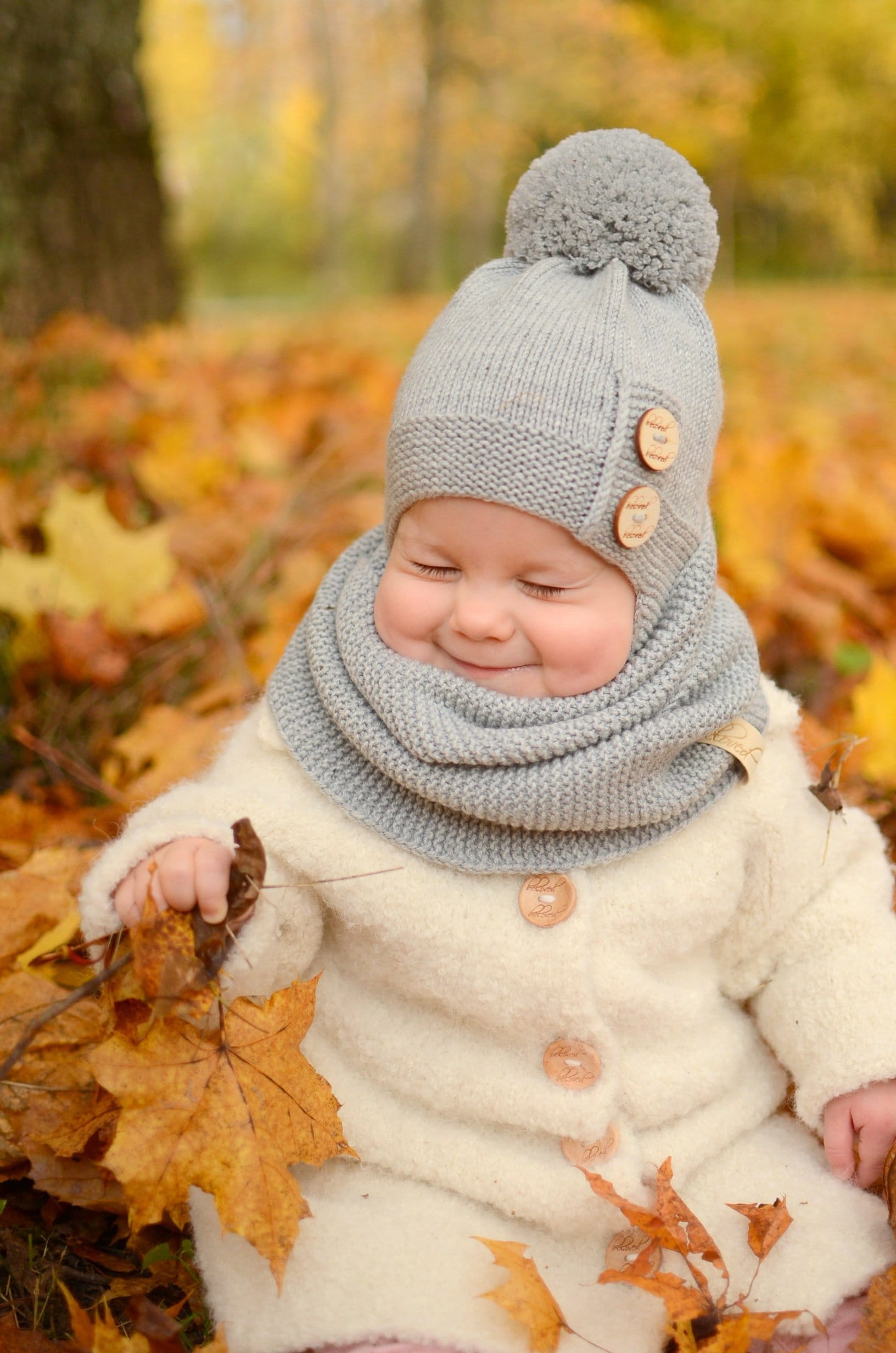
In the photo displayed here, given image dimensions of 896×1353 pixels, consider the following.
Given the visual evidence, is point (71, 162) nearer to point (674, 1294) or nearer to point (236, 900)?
point (236, 900)

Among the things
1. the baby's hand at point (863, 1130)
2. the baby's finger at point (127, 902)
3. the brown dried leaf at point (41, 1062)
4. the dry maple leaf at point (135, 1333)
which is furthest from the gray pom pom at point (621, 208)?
the dry maple leaf at point (135, 1333)

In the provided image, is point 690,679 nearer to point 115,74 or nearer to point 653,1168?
point 653,1168

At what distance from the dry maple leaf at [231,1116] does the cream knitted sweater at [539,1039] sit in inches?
4.0

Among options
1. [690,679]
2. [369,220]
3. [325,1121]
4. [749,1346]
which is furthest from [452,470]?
[369,220]

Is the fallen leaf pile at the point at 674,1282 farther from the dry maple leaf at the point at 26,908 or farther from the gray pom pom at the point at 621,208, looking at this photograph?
the gray pom pom at the point at 621,208

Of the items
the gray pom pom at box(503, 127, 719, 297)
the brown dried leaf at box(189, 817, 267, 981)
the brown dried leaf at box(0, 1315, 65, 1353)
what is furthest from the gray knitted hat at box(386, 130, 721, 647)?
the brown dried leaf at box(0, 1315, 65, 1353)

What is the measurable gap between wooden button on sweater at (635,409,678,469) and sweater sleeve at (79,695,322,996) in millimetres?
596

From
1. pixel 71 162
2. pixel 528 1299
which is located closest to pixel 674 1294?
pixel 528 1299

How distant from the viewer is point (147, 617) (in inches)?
102

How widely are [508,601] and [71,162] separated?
4.28 m

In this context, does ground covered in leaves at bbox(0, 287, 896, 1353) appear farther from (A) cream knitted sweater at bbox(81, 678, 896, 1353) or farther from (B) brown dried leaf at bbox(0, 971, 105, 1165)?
(A) cream knitted sweater at bbox(81, 678, 896, 1353)

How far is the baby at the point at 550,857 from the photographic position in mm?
1399

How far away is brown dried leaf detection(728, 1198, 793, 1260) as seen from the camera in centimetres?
144

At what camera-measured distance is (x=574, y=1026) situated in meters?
1.50
